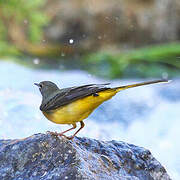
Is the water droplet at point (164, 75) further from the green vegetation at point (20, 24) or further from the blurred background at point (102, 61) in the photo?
the green vegetation at point (20, 24)

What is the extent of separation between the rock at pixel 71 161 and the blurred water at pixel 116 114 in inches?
67.3

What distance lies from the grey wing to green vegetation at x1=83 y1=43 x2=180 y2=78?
6841 mm

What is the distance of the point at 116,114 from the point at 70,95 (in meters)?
4.85

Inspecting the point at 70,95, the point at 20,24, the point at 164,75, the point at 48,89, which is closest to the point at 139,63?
the point at 164,75

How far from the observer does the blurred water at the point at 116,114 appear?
5743mm

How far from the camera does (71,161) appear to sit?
9.93 ft

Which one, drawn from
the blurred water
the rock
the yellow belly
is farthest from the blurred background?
the yellow belly

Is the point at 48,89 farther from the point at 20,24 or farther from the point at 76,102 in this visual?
the point at 20,24

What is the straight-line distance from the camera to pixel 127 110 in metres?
8.40

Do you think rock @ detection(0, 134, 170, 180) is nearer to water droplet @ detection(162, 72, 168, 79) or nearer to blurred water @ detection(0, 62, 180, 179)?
blurred water @ detection(0, 62, 180, 179)

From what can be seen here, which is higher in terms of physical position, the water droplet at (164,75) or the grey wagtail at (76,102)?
the grey wagtail at (76,102)

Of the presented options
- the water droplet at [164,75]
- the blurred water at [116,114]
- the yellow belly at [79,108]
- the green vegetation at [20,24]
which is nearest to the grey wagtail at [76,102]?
the yellow belly at [79,108]

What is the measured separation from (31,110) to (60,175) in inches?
138

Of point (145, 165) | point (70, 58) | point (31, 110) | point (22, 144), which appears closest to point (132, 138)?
point (31, 110)
